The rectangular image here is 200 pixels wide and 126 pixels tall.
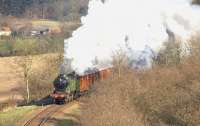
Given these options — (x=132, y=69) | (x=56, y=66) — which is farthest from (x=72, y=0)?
(x=132, y=69)

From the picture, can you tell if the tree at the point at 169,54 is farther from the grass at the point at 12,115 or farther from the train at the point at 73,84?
the grass at the point at 12,115

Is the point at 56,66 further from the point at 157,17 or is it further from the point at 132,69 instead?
the point at 157,17

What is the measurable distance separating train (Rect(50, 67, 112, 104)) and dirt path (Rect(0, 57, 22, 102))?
1851 cm

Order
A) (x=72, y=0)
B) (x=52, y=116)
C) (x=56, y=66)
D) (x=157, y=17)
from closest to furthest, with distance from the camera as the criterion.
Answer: (x=52, y=116) < (x=157, y=17) < (x=56, y=66) < (x=72, y=0)

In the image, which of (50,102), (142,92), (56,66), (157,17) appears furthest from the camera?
(56,66)

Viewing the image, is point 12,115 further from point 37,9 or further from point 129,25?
point 37,9

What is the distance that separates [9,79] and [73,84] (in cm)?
4401

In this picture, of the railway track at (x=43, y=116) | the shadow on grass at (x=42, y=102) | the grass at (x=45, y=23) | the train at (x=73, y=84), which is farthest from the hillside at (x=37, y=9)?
the railway track at (x=43, y=116)

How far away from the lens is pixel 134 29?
49.6 m

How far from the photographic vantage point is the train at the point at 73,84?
49375 mm

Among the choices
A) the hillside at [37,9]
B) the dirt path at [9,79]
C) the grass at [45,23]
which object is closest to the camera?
the dirt path at [9,79]

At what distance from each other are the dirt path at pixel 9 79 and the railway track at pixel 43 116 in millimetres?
20246

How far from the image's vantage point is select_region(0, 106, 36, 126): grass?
4438cm

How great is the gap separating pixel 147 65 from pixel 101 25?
9.18 metres
